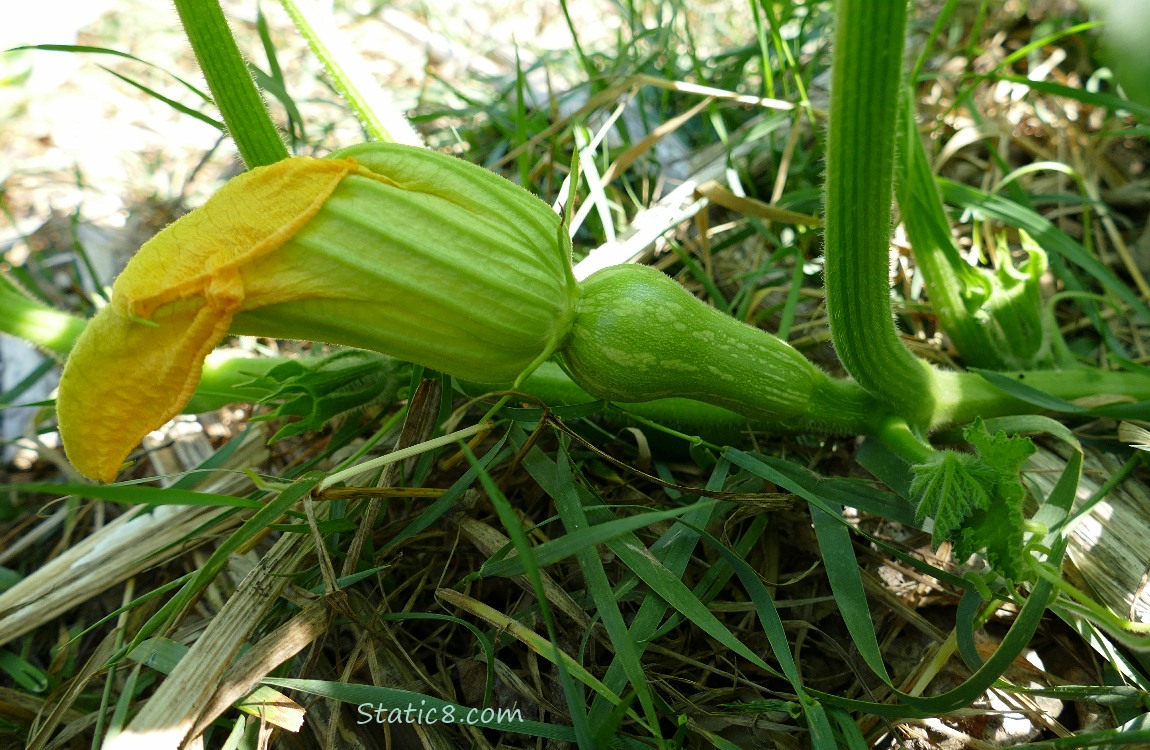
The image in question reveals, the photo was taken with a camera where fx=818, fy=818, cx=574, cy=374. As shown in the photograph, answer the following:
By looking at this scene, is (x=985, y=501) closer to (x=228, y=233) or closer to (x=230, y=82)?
(x=228, y=233)

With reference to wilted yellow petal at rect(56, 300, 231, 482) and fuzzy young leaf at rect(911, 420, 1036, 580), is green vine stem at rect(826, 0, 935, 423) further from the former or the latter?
wilted yellow petal at rect(56, 300, 231, 482)

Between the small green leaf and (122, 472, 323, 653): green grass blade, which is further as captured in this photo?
the small green leaf

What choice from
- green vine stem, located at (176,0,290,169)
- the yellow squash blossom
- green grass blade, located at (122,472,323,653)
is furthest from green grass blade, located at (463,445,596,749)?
green vine stem, located at (176,0,290,169)

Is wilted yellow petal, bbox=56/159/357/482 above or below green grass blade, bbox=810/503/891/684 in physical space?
above

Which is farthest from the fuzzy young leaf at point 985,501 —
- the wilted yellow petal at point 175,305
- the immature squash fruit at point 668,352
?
the wilted yellow petal at point 175,305

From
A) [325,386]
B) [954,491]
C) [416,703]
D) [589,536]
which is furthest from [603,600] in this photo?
[325,386]

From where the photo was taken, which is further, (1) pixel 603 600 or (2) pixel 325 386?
(2) pixel 325 386
